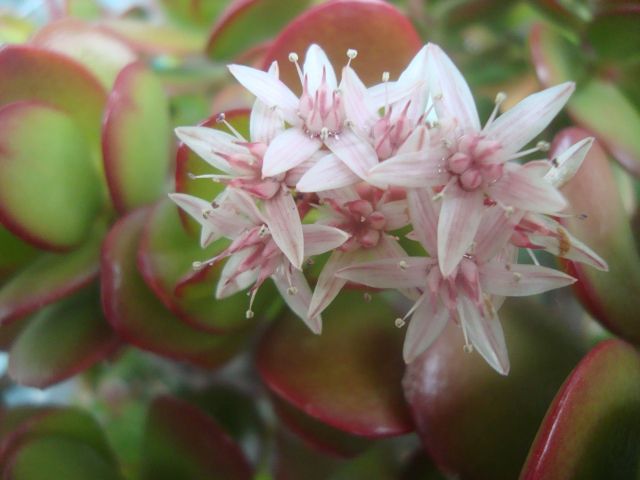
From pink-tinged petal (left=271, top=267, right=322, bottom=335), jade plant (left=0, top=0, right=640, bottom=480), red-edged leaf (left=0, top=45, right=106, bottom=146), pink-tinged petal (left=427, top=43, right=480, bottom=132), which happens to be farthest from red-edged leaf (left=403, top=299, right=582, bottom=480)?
red-edged leaf (left=0, top=45, right=106, bottom=146)

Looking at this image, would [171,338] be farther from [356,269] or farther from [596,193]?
[596,193]

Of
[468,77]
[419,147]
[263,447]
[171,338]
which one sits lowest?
[263,447]

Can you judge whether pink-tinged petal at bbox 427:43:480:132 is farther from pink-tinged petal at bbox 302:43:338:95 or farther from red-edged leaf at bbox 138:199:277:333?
red-edged leaf at bbox 138:199:277:333

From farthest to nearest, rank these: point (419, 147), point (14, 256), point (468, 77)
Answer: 1. point (468, 77)
2. point (14, 256)
3. point (419, 147)

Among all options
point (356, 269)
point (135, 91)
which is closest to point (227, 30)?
point (135, 91)

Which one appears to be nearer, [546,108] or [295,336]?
[546,108]

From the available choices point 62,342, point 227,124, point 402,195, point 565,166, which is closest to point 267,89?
point 227,124
